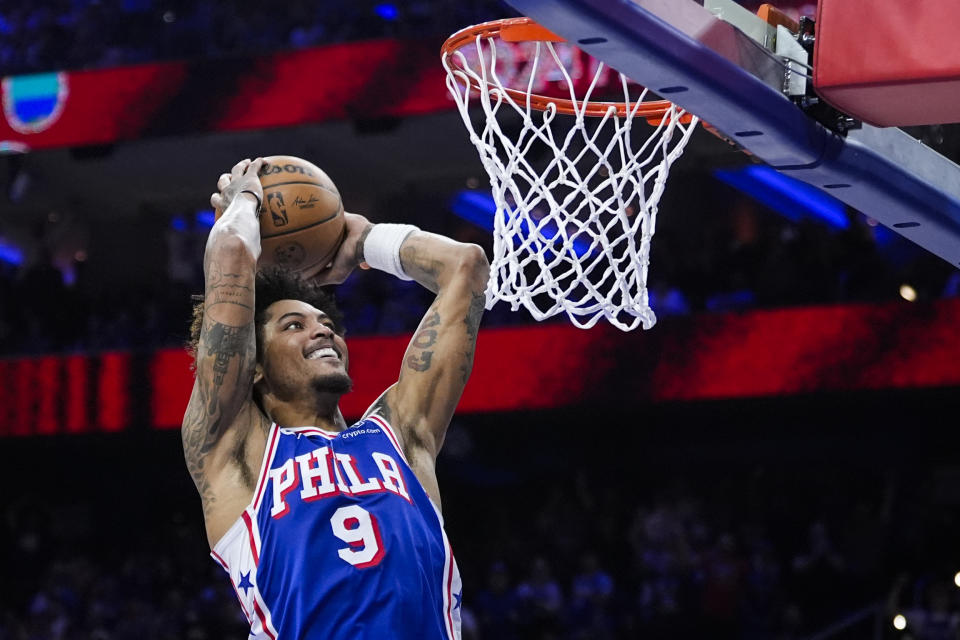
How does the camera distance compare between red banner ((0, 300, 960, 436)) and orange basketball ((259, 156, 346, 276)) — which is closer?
orange basketball ((259, 156, 346, 276))

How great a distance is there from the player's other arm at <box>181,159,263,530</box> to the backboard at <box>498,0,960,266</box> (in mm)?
810

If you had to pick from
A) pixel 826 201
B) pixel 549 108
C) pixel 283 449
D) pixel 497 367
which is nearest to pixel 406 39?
pixel 497 367

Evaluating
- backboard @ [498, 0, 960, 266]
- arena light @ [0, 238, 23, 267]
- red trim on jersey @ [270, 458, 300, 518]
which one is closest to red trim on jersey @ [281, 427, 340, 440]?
red trim on jersey @ [270, 458, 300, 518]

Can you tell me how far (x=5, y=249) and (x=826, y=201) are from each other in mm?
8088

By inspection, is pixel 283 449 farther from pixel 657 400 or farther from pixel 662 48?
pixel 657 400

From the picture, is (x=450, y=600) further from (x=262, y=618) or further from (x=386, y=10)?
(x=386, y=10)

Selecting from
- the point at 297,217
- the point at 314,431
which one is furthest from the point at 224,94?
the point at 314,431

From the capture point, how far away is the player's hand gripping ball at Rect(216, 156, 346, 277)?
2.97 m

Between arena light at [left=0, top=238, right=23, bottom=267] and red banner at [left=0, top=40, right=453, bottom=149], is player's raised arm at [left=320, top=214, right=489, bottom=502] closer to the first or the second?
red banner at [left=0, top=40, right=453, bottom=149]

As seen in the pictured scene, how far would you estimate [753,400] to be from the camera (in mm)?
8953

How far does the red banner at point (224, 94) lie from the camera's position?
915cm

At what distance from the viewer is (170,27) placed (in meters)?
10.5

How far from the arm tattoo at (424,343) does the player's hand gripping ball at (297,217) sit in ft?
1.04

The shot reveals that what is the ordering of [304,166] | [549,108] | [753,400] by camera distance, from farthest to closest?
[753,400] < [549,108] < [304,166]
